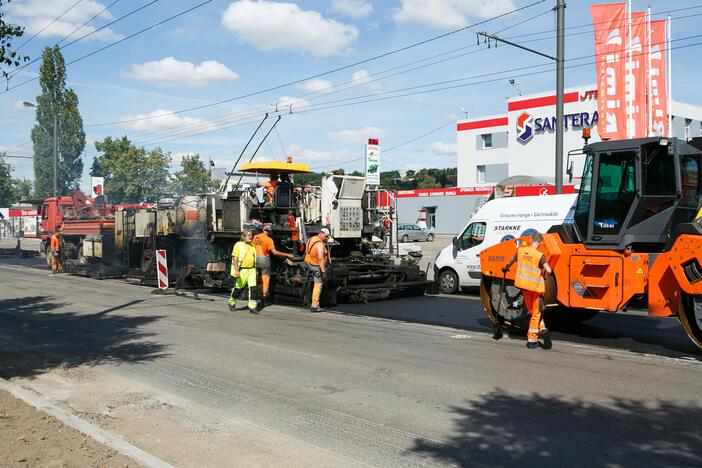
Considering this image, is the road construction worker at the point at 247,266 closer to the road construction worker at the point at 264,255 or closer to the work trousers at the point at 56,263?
the road construction worker at the point at 264,255

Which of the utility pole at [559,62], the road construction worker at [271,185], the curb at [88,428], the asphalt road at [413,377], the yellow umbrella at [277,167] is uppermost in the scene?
the utility pole at [559,62]

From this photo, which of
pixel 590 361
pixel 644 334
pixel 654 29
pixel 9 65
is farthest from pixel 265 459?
pixel 654 29

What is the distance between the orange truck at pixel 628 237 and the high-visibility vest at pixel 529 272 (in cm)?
43

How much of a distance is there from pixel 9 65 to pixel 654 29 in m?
24.1

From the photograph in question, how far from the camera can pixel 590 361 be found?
7867 mm

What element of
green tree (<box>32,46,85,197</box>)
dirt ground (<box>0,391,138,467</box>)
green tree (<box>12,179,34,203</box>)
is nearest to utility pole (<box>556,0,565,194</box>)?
dirt ground (<box>0,391,138,467</box>)

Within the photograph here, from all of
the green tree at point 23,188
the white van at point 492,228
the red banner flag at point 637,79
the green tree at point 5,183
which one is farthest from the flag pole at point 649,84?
the green tree at point 23,188

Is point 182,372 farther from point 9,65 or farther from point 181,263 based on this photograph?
point 181,263

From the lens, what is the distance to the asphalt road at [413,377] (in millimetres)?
4953

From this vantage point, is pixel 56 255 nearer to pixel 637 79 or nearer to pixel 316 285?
pixel 316 285

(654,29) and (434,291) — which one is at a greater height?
(654,29)

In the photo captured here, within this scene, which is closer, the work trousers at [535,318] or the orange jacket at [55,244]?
the work trousers at [535,318]

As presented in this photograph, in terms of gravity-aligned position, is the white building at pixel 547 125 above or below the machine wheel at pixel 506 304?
above

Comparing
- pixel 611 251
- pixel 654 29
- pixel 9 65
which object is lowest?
pixel 611 251
